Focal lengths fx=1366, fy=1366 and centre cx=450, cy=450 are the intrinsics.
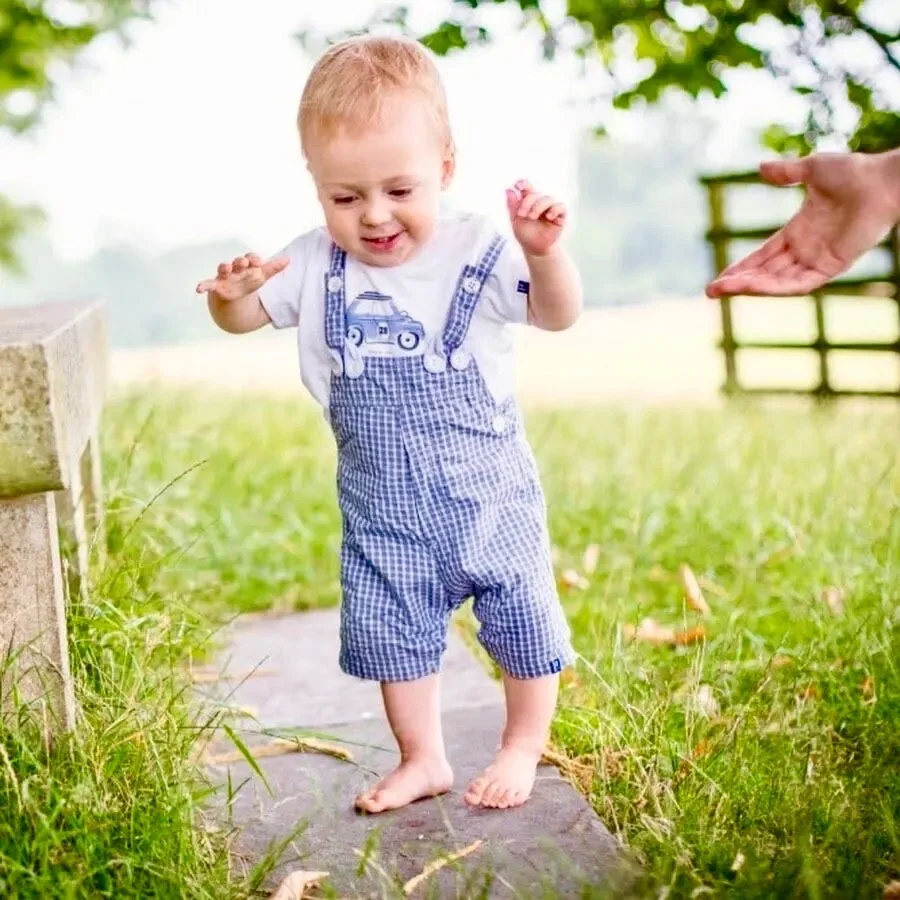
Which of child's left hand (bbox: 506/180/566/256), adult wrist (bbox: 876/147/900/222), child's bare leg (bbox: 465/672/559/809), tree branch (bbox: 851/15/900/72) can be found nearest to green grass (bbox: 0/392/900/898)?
child's bare leg (bbox: 465/672/559/809)

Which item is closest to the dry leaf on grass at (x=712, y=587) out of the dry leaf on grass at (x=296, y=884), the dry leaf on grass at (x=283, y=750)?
the dry leaf on grass at (x=283, y=750)

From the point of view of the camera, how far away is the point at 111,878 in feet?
6.33

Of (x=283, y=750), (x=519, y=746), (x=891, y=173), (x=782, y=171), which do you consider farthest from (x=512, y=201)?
(x=283, y=750)

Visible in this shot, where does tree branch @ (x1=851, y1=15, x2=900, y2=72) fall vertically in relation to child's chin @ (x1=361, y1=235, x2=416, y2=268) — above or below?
above

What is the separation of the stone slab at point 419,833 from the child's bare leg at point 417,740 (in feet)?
0.11

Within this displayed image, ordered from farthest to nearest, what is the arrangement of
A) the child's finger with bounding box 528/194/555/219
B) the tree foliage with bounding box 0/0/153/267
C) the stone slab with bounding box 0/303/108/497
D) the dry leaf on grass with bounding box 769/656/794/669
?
the tree foliage with bounding box 0/0/153/267 < the dry leaf on grass with bounding box 769/656/794/669 < the child's finger with bounding box 528/194/555/219 < the stone slab with bounding box 0/303/108/497

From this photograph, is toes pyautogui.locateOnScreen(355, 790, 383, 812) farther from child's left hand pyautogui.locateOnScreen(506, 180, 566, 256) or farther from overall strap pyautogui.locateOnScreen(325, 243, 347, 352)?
child's left hand pyautogui.locateOnScreen(506, 180, 566, 256)

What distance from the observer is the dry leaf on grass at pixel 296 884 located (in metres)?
2.01

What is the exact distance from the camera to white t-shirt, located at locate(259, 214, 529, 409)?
2430 millimetres

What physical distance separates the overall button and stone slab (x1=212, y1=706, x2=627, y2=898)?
74cm

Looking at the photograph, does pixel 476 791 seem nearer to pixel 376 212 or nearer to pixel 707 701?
pixel 707 701

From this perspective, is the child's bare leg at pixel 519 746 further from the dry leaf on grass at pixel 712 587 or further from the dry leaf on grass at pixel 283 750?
the dry leaf on grass at pixel 712 587

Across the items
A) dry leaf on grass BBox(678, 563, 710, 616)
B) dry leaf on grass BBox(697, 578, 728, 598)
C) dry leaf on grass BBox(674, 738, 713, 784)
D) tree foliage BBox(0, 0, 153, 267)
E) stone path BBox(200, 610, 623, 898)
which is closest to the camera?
stone path BBox(200, 610, 623, 898)

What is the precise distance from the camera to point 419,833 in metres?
2.28
